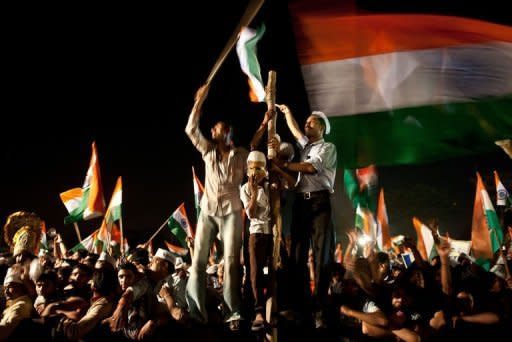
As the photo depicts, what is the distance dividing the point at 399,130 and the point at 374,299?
3.49 meters

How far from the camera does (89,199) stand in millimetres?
13414

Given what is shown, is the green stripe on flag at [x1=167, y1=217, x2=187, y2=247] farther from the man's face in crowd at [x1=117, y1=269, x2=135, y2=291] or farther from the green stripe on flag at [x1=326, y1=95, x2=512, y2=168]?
the man's face in crowd at [x1=117, y1=269, x2=135, y2=291]

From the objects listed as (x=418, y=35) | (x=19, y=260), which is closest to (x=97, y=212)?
(x=19, y=260)

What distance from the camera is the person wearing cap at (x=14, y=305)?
211 inches

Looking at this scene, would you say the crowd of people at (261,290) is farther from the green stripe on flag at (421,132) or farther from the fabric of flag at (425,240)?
the fabric of flag at (425,240)

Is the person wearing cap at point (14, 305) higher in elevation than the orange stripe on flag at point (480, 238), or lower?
higher

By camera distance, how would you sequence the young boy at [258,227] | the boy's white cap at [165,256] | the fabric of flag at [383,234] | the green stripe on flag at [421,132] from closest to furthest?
the young boy at [258,227]
the boy's white cap at [165,256]
the green stripe on flag at [421,132]
the fabric of flag at [383,234]

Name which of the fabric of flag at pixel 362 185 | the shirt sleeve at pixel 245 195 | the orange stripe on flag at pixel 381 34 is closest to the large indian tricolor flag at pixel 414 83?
the orange stripe on flag at pixel 381 34

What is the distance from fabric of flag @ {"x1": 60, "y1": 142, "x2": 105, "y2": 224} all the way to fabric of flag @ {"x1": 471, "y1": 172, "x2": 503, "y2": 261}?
931 centimetres

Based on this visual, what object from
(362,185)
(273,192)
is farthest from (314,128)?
(362,185)

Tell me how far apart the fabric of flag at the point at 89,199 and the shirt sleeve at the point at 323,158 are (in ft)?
29.0

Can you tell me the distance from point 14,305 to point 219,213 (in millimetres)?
2619

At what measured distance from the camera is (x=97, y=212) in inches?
520

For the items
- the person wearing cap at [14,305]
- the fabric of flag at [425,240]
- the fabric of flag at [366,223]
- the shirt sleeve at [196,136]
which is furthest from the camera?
the fabric of flag at [366,223]
